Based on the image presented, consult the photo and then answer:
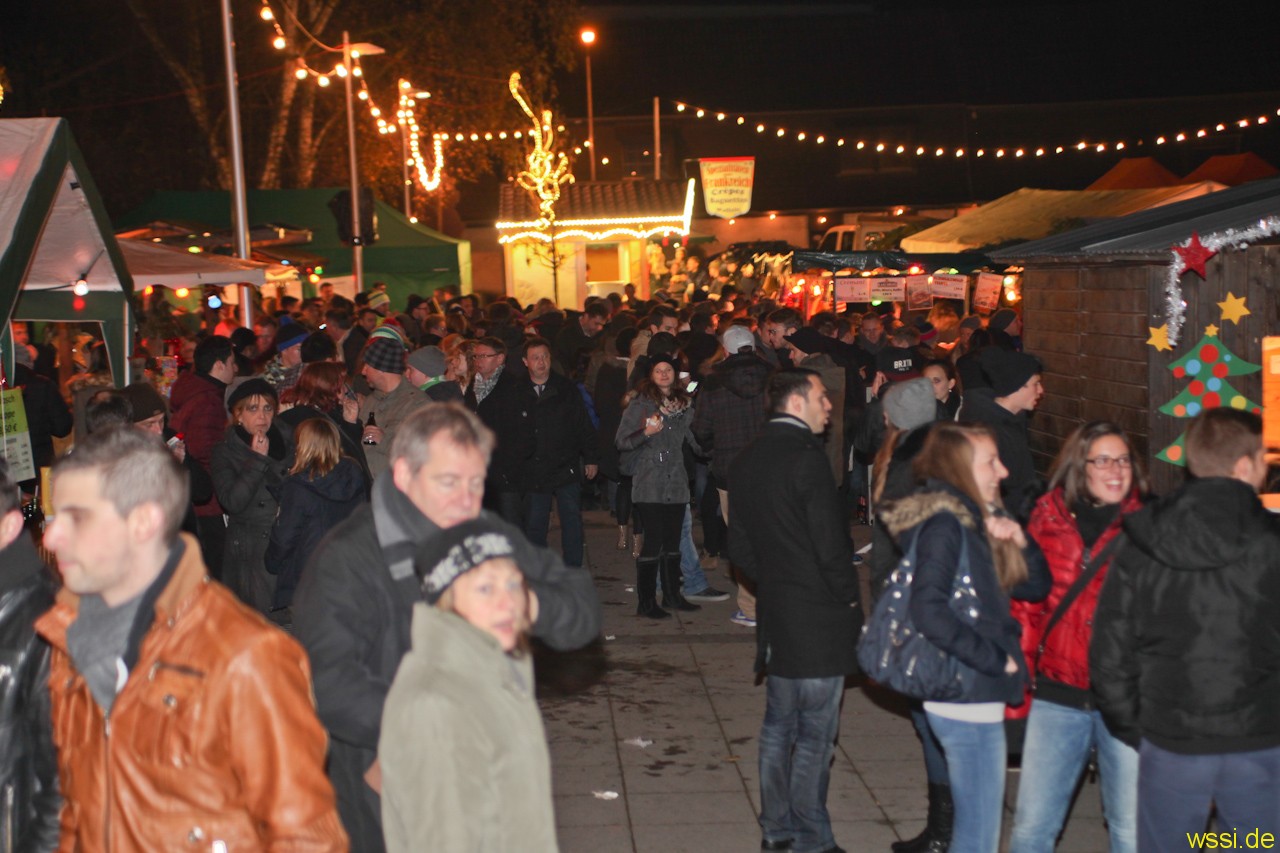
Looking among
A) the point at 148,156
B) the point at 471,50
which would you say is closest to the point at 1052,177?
the point at 471,50

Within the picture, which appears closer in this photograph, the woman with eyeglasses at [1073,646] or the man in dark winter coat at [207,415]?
the woman with eyeglasses at [1073,646]

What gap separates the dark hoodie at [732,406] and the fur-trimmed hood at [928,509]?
14.0ft

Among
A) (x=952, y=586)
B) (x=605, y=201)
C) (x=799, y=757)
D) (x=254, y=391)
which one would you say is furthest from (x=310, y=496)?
(x=605, y=201)

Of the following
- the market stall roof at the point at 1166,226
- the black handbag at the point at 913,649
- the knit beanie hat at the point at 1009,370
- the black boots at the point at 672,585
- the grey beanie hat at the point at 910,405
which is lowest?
the black boots at the point at 672,585

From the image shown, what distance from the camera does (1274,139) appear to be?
42.4 meters

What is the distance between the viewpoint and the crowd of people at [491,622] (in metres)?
2.84

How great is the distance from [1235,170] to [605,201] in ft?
50.5

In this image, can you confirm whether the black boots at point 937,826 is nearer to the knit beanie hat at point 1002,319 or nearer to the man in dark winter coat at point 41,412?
the man in dark winter coat at point 41,412

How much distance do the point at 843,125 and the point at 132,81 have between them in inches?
899

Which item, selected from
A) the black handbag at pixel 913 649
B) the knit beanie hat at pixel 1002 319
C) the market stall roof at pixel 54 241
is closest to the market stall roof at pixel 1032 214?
the knit beanie hat at pixel 1002 319

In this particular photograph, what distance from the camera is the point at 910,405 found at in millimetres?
6004

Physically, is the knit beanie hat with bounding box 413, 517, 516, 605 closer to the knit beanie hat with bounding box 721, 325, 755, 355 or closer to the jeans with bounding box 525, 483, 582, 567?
the knit beanie hat with bounding box 721, 325, 755, 355

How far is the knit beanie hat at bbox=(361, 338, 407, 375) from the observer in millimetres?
7879

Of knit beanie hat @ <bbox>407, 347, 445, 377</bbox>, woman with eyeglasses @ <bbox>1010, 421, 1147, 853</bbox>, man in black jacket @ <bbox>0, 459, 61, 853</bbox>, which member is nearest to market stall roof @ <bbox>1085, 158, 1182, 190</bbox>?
knit beanie hat @ <bbox>407, 347, 445, 377</bbox>
